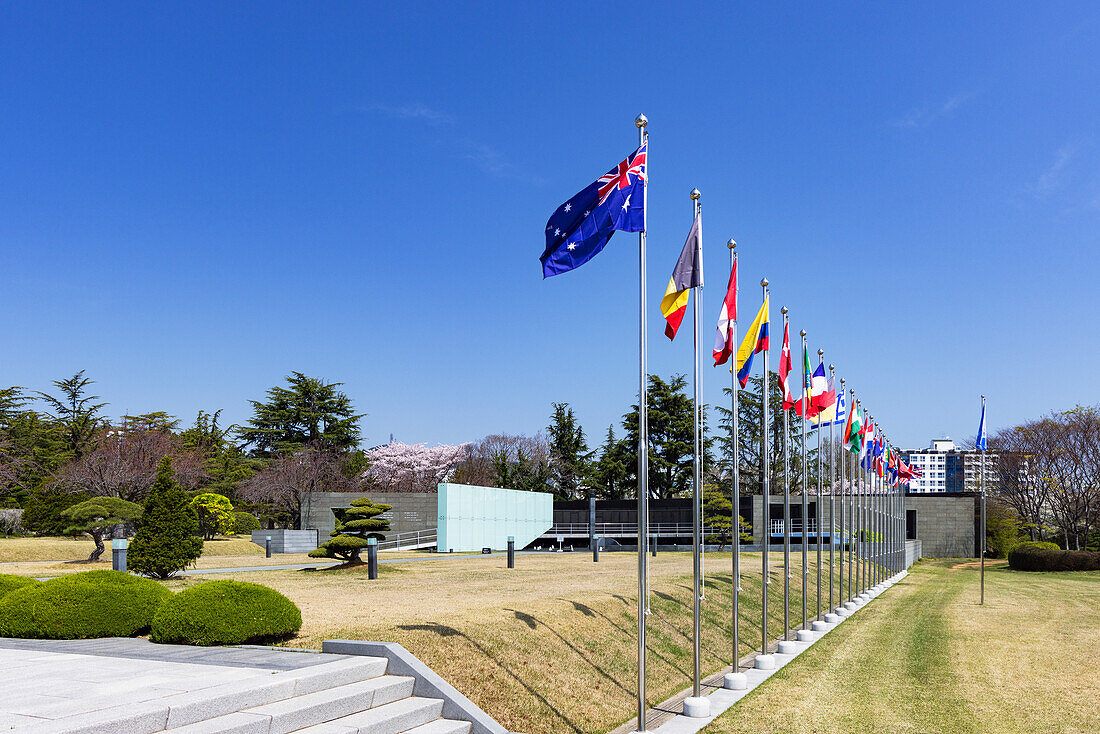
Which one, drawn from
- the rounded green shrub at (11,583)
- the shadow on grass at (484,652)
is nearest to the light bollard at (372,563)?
the rounded green shrub at (11,583)

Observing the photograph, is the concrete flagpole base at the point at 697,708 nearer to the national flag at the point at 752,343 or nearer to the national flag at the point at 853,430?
the national flag at the point at 752,343

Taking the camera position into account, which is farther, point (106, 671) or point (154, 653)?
point (154, 653)

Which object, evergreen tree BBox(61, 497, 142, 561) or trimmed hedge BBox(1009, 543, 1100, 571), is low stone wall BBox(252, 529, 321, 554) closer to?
evergreen tree BBox(61, 497, 142, 561)

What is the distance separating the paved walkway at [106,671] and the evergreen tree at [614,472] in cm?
6280

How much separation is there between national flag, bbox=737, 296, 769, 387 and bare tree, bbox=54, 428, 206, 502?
32.4 metres

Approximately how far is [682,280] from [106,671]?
840 centimetres

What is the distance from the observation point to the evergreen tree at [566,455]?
269 ft

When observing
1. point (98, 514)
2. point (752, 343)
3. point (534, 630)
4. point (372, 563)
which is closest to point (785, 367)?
point (752, 343)

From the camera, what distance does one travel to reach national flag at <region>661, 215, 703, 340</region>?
12.1 metres

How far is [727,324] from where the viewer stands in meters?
14.6

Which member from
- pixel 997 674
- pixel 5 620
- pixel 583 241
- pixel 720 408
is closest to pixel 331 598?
pixel 5 620

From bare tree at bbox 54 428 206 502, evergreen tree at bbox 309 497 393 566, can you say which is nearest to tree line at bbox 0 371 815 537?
bare tree at bbox 54 428 206 502

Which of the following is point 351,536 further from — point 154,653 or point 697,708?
point 697,708

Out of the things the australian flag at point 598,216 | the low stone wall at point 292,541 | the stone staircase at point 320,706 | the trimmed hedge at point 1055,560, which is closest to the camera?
the stone staircase at point 320,706
